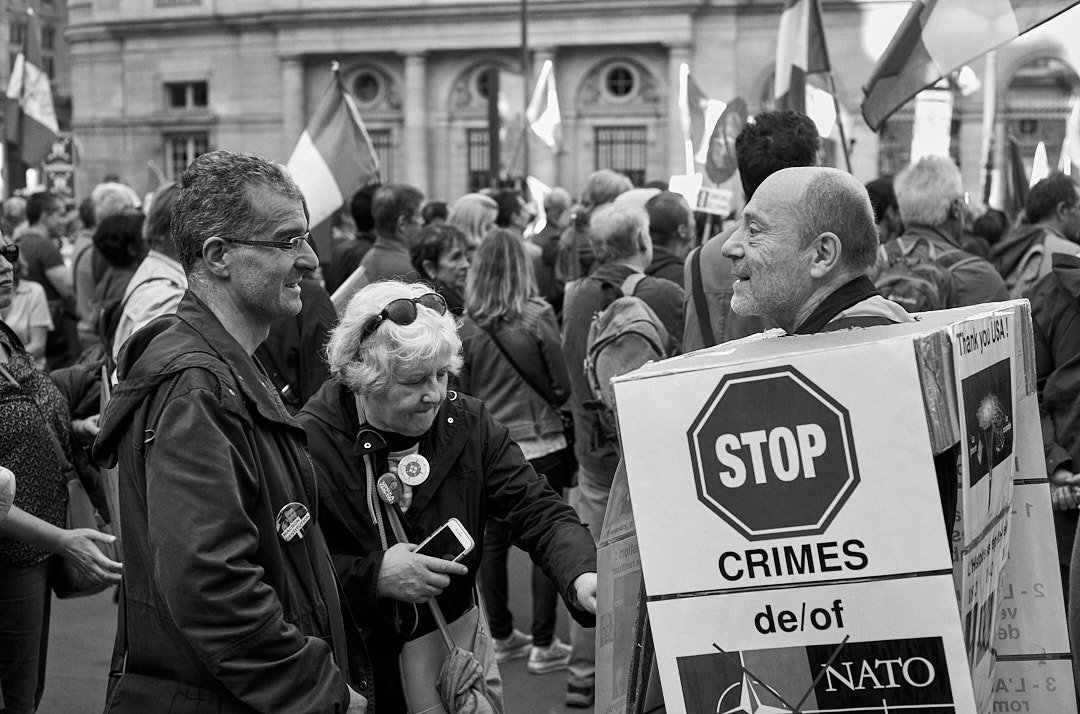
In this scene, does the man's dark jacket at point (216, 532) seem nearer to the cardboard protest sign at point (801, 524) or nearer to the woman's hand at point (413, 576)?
the woman's hand at point (413, 576)

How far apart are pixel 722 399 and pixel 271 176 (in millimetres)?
1144

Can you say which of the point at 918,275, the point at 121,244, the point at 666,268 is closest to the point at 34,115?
the point at 121,244

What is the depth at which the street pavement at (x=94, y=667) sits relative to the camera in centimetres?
568

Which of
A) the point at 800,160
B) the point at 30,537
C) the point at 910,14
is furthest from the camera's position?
the point at 910,14

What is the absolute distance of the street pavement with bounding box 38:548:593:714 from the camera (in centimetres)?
568

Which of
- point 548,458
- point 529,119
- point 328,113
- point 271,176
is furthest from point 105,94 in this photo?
point 271,176

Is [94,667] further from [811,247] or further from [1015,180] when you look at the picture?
[1015,180]

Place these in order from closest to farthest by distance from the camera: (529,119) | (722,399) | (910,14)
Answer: (722,399) → (910,14) → (529,119)

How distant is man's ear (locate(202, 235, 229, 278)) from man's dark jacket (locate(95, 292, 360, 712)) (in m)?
0.08

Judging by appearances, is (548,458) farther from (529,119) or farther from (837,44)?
(837,44)

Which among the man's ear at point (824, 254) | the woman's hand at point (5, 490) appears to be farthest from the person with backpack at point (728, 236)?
the woman's hand at point (5, 490)

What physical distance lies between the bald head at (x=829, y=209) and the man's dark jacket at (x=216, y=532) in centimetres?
116

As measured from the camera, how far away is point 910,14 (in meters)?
5.48

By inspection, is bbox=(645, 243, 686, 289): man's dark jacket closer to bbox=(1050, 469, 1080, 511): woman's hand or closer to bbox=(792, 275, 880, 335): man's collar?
bbox=(1050, 469, 1080, 511): woman's hand
